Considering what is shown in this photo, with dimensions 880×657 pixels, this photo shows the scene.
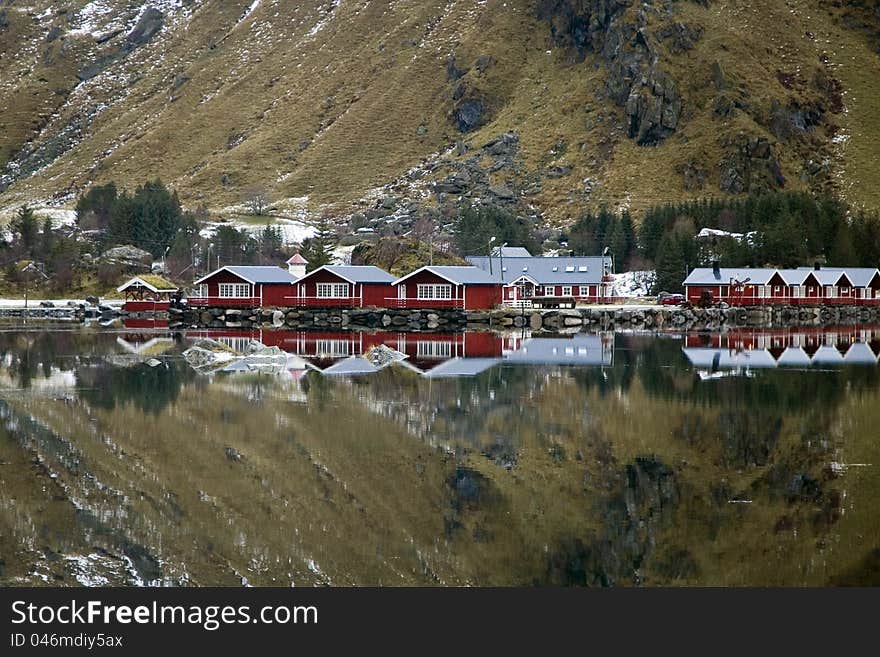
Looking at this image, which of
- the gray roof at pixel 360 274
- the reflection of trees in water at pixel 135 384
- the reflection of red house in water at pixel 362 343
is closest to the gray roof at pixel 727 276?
the gray roof at pixel 360 274

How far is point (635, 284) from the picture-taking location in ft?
373

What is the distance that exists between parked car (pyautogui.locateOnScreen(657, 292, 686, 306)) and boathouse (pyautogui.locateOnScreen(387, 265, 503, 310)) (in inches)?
664

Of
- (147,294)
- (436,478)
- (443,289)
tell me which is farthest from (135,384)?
(147,294)

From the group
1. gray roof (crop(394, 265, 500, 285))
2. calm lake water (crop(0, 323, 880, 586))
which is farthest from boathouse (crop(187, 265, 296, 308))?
calm lake water (crop(0, 323, 880, 586))

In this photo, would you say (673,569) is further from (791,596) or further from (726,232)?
(726,232)

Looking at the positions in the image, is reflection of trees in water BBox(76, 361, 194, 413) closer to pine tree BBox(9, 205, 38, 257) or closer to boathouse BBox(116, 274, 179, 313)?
boathouse BBox(116, 274, 179, 313)

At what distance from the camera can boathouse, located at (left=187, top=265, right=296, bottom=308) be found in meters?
88.0

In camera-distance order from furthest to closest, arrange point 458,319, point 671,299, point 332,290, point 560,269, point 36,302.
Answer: point 560,269, point 36,302, point 671,299, point 332,290, point 458,319

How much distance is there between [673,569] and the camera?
17.4 metres

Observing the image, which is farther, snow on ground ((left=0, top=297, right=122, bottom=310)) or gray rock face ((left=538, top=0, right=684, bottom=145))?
gray rock face ((left=538, top=0, right=684, bottom=145))

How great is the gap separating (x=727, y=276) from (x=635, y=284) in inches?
688

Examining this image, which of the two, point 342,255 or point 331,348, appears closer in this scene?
point 331,348

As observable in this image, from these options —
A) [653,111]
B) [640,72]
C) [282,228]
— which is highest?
[640,72]

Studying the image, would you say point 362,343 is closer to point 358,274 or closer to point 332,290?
point 358,274
